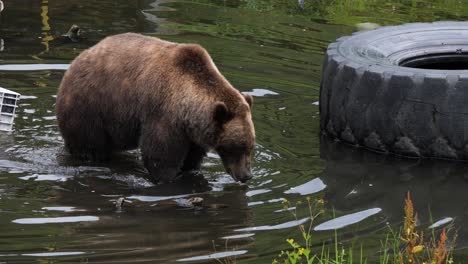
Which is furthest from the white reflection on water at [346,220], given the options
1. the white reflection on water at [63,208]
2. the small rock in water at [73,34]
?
the small rock in water at [73,34]

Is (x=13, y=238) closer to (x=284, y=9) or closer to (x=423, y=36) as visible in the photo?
(x=423, y=36)

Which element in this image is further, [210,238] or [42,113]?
[42,113]

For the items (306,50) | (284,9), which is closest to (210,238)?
(306,50)

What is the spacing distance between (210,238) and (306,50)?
645 cm

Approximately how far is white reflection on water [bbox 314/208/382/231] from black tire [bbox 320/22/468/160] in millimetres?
1590

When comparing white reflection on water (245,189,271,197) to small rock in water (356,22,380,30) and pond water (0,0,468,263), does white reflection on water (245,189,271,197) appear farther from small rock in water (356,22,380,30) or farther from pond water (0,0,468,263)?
small rock in water (356,22,380,30)

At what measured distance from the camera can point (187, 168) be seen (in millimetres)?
9625

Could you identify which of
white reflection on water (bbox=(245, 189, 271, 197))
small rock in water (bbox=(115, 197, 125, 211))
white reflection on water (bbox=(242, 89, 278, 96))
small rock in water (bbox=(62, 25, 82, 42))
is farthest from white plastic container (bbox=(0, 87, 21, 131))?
small rock in water (bbox=(62, 25, 82, 42))

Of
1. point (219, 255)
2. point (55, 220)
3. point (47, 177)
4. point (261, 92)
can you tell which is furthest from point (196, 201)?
point (261, 92)

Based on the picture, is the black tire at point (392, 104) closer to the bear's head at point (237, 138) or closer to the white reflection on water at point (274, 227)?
the bear's head at point (237, 138)

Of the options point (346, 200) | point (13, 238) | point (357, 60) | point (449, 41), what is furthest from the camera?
point (449, 41)

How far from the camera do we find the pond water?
25.1 feet

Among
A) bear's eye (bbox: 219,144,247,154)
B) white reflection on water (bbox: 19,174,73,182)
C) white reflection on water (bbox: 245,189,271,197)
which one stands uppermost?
bear's eye (bbox: 219,144,247,154)

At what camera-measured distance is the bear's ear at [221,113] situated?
8.62 m
